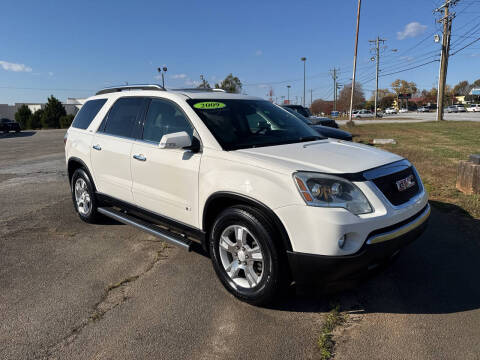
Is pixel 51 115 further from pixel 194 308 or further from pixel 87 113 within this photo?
pixel 194 308

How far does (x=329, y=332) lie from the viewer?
9.02 feet

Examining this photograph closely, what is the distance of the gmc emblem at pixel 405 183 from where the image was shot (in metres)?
3.08

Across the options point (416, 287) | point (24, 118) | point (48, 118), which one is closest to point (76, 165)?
point (416, 287)

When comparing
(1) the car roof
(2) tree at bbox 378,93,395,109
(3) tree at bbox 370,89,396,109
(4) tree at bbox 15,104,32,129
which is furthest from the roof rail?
(2) tree at bbox 378,93,395,109

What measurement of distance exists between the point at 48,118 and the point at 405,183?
2116 inches

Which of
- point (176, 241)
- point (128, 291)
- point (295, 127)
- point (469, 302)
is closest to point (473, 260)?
point (469, 302)

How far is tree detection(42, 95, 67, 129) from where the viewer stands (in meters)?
48.9

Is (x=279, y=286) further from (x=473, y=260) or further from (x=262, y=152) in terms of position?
(x=473, y=260)

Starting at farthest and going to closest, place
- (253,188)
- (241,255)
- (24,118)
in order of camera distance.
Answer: (24,118), (241,255), (253,188)

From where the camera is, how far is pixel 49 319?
9.76 ft

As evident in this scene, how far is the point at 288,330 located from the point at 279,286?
33cm

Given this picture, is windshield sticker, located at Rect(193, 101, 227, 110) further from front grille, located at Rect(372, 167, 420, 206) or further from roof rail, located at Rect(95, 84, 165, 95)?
front grille, located at Rect(372, 167, 420, 206)

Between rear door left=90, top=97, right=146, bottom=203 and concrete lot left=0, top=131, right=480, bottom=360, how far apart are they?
738mm

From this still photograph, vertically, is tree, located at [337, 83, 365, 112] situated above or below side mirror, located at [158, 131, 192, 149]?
above
